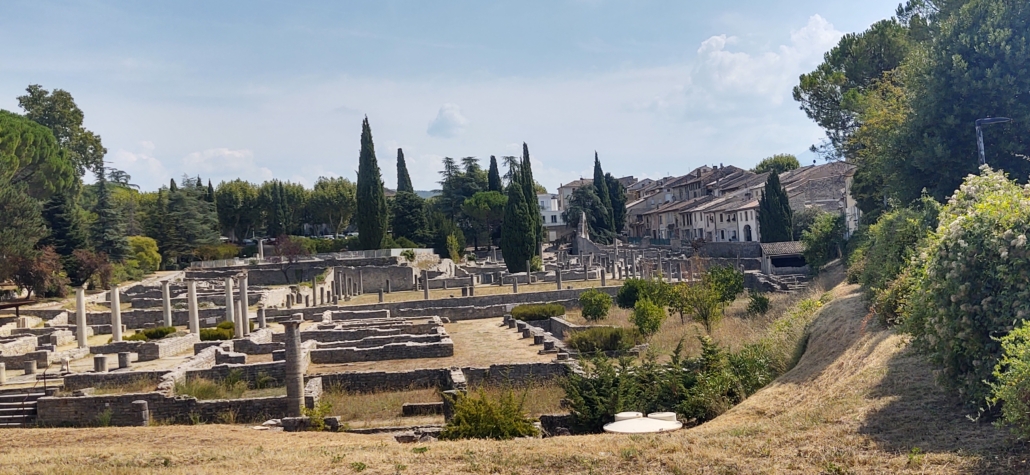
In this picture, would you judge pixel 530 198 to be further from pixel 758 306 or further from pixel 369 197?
pixel 758 306

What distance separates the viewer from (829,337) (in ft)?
47.6

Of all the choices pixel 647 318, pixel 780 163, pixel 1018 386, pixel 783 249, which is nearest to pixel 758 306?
pixel 647 318

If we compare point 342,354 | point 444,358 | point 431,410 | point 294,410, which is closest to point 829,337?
point 431,410

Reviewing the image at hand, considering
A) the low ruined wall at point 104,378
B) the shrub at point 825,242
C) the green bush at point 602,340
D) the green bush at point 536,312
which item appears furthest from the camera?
the shrub at point 825,242

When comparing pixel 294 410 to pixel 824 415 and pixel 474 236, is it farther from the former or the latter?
pixel 474 236

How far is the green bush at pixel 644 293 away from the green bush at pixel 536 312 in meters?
2.85

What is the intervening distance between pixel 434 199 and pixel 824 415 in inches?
3313

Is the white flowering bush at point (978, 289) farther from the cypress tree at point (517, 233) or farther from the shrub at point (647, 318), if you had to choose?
the cypress tree at point (517, 233)

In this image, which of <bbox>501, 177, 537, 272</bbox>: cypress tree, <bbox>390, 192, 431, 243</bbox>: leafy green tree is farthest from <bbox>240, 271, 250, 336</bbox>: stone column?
<bbox>390, 192, 431, 243</bbox>: leafy green tree

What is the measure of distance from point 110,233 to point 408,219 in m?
26.2

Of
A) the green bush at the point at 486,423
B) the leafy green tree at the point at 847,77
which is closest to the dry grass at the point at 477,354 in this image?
the green bush at the point at 486,423

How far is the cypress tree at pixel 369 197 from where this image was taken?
65.1 meters

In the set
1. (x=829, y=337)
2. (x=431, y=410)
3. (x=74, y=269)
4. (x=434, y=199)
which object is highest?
(x=434, y=199)

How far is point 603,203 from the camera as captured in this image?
3492 inches
